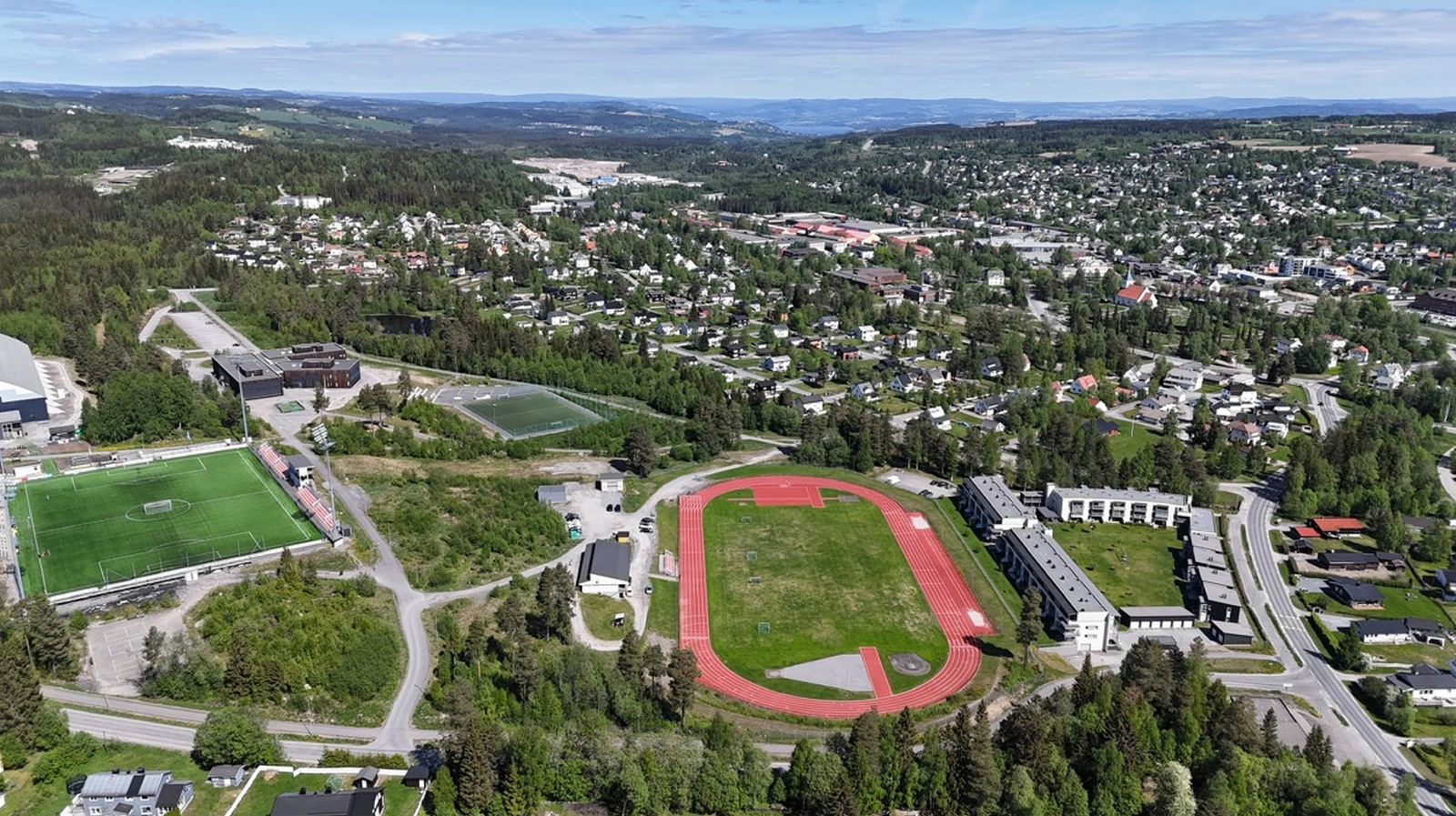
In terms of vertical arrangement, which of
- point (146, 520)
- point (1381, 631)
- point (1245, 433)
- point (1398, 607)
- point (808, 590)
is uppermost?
point (1245, 433)

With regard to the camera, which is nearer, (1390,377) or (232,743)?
(232,743)

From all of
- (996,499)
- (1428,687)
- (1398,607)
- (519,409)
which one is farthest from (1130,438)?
(519,409)

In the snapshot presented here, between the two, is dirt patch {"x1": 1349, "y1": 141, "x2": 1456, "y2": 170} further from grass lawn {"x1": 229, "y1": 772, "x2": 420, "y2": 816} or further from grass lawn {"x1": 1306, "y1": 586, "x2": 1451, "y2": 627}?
grass lawn {"x1": 229, "y1": 772, "x2": 420, "y2": 816}

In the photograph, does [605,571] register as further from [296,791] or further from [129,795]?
[129,795]

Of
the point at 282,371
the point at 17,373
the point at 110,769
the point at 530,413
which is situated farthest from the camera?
the point at 282,371

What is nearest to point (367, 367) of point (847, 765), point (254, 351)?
point (254, 351)
